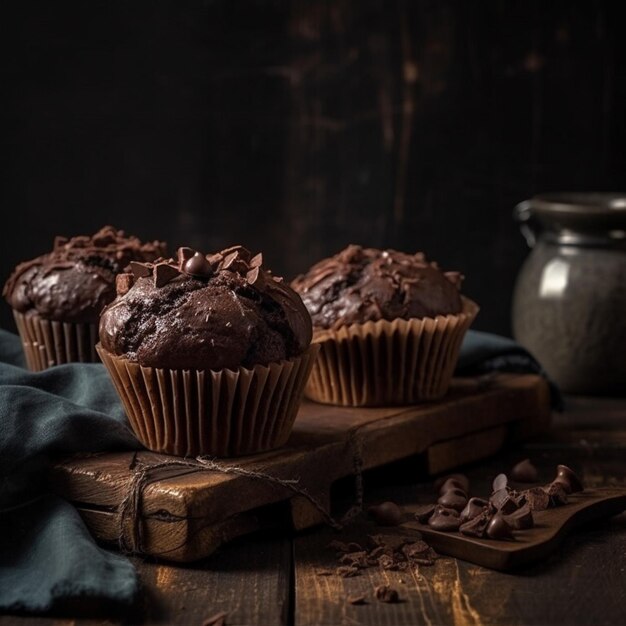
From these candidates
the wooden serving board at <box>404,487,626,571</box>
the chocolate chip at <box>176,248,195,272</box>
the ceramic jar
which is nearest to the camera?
the wooden serving board at <box>404,487,626,571</box>

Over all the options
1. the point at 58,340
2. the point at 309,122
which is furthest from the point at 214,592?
the point at 309,122

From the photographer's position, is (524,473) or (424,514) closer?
(424,514)

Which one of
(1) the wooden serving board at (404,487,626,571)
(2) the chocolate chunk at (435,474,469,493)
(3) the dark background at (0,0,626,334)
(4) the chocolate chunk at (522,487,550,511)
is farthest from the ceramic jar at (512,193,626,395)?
(4) the chocolate chunk at (522,487,550,511)

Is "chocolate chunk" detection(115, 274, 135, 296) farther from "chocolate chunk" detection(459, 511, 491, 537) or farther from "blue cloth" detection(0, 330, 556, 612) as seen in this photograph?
"chocolate chunk" detection(459, 511, 491, 537)

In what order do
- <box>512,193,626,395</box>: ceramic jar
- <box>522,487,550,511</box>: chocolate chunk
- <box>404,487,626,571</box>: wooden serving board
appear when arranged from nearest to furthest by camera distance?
<box>404,487,626,571</box>: wooden serving board
<box>522,487,550,511</box>: chocolate chunk
<box>512,193,626,395</box>: ceramic jar

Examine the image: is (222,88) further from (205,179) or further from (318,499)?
(318,499)

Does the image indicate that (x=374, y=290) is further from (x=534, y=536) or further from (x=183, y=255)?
(x=534, y=536)
